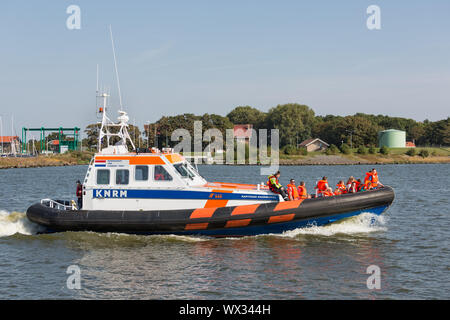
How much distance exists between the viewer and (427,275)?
1038 cm

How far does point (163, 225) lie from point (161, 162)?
167 centimetres

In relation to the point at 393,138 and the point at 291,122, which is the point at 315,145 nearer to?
the point at 291,122

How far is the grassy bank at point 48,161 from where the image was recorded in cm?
6894

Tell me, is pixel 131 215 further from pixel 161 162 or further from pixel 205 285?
pixel 205 285

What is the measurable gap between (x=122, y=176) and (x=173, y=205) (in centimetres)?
158

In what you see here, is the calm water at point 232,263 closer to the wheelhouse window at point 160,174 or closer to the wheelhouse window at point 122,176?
the wheelhouse window at point 122,176

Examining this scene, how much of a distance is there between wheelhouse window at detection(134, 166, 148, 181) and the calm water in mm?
1565

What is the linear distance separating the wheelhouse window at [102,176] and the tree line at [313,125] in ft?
200

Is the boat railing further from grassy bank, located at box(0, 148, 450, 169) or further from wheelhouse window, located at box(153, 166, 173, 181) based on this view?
grassy bank, located at box(0, 148, 450, 169)


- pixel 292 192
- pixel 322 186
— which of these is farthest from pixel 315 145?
pixel 292 192

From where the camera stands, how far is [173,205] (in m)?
12.9

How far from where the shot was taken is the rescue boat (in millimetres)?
12695

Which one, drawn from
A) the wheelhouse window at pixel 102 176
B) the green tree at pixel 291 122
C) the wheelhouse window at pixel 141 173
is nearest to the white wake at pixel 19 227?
the wheelhouse window at pixel 102 176
